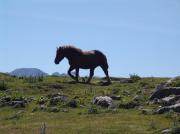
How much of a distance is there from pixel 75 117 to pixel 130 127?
15.6 feet

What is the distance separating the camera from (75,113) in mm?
33094

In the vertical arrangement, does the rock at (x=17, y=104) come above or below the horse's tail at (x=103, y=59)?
below

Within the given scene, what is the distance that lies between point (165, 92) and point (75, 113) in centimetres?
636

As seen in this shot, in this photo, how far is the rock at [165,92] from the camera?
35.2 meters

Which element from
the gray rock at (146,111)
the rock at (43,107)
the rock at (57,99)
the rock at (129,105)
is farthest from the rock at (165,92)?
the rock at (43,107)

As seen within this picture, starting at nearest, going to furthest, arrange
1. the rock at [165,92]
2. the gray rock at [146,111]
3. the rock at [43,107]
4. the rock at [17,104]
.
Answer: the gray rock at [146,111]
the rock at [43,107]
the rock at [165,92]
the rock at [17,104]

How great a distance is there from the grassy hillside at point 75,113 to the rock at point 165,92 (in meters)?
0.78

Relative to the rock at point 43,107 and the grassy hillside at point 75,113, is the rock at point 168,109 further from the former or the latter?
the rock at point 43,107

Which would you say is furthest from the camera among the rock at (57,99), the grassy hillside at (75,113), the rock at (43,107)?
the rock at (57,99)

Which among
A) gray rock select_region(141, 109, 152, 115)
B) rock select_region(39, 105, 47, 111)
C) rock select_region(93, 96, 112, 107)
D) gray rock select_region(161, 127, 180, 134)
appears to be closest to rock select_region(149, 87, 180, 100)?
rock select_region(93, 96, 112, 107)

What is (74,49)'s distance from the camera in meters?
49.9

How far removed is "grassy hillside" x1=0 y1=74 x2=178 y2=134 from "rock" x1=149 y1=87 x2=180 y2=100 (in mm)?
779

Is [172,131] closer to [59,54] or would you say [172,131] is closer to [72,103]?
[72,103]

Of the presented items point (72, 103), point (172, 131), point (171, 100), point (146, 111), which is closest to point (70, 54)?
point (72, 103)
